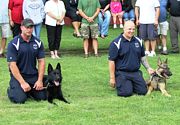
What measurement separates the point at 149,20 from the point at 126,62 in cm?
443

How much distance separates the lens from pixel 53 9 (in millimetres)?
12398

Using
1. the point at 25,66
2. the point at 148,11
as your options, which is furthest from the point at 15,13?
the point at 25,66

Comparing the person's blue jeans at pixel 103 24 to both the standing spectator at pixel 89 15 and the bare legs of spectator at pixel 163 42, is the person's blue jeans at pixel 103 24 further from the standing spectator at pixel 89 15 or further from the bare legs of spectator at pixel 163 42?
the bare legs of spectator at pixel 163 42

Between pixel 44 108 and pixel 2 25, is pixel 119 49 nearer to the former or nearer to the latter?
pixel 44 108

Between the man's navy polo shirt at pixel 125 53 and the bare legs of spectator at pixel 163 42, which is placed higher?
the man's navy polo shirt at pixel 125 53

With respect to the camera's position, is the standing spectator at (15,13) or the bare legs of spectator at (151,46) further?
the bare legs of spectator at (151,46)

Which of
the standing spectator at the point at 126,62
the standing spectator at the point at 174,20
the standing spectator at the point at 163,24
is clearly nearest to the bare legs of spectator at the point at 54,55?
the standing spectator at the point at 163,24

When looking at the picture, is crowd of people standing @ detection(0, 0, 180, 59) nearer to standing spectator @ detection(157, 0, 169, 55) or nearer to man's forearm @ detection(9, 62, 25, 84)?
standing spectator @ detection(157, 0, 169, 55)

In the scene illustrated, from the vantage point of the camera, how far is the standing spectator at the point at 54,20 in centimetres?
1238

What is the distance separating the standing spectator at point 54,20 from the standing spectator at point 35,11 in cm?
18

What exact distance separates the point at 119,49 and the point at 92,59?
4029mm

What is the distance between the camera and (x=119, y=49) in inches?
336

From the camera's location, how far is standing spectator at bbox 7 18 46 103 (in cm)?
791

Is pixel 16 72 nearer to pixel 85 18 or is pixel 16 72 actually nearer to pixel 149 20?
pixel 85 18
